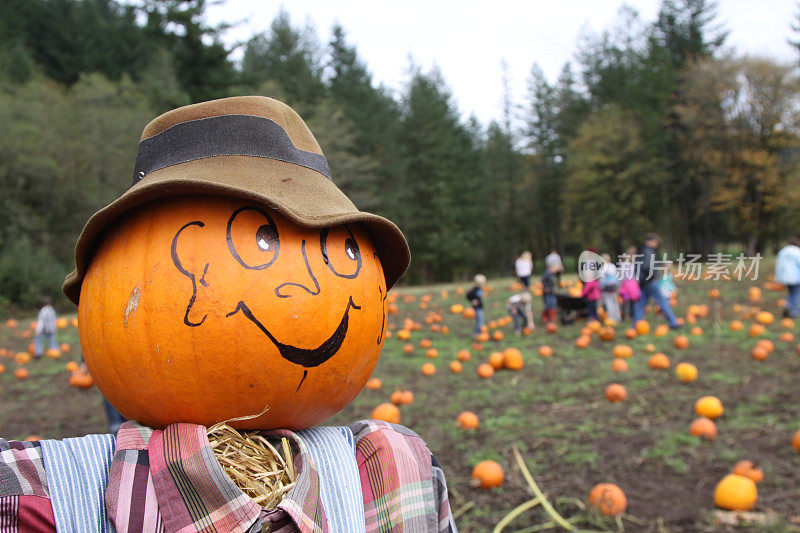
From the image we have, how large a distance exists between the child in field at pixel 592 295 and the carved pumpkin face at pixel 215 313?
10823mm

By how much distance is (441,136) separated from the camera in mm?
44188

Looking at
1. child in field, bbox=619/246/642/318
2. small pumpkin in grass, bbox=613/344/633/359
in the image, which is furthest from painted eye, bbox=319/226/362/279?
child in field, bbox=619/246/642/318

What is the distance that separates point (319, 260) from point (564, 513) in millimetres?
3169

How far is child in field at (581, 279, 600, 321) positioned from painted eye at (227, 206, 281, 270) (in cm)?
1091

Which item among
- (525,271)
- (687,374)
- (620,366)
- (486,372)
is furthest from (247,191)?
(525,271)

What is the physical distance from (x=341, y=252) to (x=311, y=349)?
0.33 metres

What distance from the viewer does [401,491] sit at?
1.86 metres

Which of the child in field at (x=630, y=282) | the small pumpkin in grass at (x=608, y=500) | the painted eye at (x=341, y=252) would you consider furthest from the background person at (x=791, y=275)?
the painted eye at (x=341, y=252)

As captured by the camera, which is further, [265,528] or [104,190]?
[104,190]

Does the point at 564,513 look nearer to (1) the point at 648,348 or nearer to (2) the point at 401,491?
(2) the point at 401,491

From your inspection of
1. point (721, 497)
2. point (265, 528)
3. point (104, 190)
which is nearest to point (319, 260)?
point (265, 528)

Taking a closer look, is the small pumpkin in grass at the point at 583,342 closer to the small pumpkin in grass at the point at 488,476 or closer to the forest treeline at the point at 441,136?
the small pumpkin in grass at the point at 488,476

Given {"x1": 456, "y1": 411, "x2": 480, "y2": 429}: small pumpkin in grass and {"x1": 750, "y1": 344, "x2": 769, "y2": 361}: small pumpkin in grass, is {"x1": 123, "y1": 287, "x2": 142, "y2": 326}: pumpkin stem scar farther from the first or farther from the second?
{"x1": 750, "y1": 344, "x2": 769, "y2": 361}: small pumpkin in grass

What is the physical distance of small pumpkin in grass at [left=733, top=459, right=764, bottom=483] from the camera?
4.13 metres
